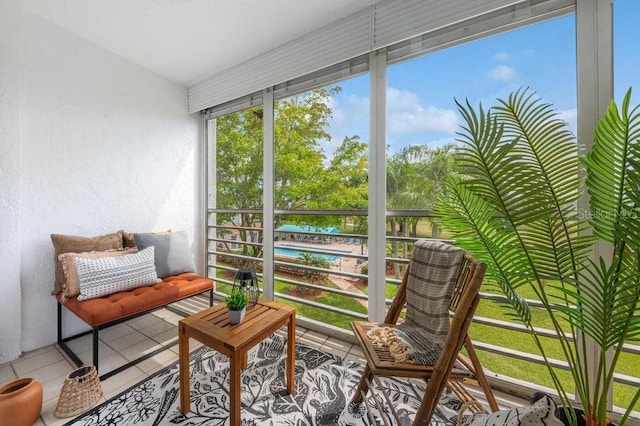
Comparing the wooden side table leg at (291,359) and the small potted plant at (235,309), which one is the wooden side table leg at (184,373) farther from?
the wooden side table leg at (291,359)

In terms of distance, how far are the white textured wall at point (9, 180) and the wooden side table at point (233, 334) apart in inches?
61.8

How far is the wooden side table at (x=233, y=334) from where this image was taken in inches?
48.7

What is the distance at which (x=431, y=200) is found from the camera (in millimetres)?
1894

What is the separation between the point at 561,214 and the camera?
40.1 inches

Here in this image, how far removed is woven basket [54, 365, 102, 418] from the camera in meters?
1.42

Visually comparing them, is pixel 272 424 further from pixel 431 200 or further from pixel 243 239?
pixel 243 239

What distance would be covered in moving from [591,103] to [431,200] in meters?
0.97

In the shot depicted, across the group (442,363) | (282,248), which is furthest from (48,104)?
(442,363)

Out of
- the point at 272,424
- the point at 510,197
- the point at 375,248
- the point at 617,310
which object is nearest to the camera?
the point at 617,310

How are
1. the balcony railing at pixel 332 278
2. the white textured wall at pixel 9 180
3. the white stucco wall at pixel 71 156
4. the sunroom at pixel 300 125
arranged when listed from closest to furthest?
the sunroom at pixel 300 125 → the balcony railing at pixel 332 278 → the white textured wall at pixel 9 180 → the white stucco wall at pixel 71 156

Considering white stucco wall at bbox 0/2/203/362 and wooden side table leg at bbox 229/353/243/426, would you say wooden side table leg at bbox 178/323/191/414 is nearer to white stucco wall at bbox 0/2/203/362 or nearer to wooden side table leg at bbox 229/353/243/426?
wooden side table leg at bbox 229/353/243/426

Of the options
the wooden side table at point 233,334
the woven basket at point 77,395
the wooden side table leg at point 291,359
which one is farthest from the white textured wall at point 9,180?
the wooden side table leg at point 291,359

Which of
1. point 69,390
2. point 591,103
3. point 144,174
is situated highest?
point 591,103

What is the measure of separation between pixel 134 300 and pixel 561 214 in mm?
2605
